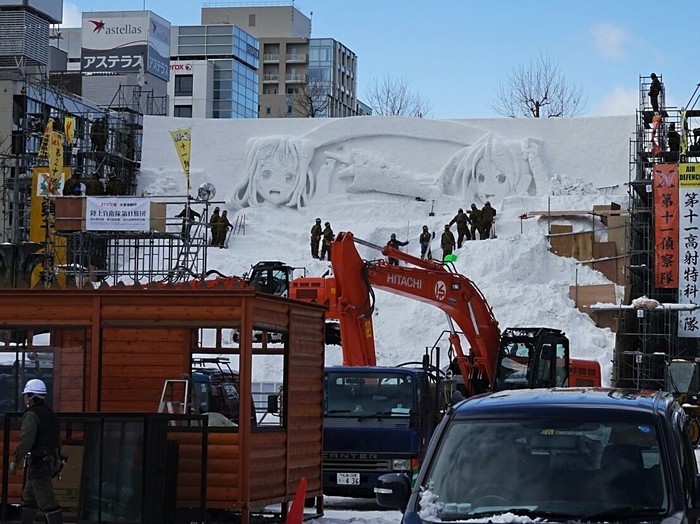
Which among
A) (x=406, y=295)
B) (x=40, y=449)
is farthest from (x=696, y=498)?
(x=406, y=295)

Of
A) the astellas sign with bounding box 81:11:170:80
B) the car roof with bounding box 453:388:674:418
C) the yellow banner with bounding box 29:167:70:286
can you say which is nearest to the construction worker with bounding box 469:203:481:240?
the yellow banner with bounding box 29:167:70:286

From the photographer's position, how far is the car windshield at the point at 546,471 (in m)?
7.37

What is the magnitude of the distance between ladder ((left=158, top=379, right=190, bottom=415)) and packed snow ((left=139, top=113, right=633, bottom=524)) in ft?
89.9

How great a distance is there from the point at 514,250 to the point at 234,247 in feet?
32.1

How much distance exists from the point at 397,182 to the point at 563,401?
137ft

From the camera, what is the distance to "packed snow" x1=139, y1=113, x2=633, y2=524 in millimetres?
44188

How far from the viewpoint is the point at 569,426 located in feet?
25.3

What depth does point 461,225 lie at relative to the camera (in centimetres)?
4403

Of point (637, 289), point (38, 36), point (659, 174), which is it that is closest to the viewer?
point (659, 174)

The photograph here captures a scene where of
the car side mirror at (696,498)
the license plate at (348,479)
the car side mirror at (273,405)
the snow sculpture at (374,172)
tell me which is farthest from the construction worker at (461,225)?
the car side mirror at (696,498)

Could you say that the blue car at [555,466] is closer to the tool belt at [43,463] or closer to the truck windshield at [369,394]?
the tool belt at [43,463]

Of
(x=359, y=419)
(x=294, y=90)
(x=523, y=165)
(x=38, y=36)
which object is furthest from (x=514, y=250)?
(x=294, y=90)

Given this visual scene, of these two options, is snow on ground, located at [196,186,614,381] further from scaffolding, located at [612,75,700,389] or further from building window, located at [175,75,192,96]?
building window, located at [175,75,192,96]

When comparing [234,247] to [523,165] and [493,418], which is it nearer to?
[523,165]
